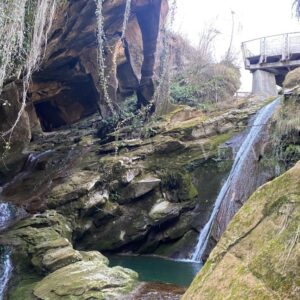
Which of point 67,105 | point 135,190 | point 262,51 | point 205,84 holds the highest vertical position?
point 262,51

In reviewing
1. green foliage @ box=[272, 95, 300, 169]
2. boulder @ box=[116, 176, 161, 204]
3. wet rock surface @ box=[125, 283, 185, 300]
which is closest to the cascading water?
wet rock surface @ box=[125, 283, 185, 300]

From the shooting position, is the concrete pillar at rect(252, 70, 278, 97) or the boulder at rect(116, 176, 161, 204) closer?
the boulder at rect(116, 176, 161, 204)

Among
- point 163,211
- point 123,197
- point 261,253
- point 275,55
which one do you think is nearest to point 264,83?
point 275,55

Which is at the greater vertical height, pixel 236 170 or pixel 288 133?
pixel 288 133

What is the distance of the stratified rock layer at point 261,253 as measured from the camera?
274 centimetres

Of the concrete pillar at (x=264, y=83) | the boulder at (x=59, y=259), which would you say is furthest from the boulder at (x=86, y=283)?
the concrete pillar at (x=264, y=83)

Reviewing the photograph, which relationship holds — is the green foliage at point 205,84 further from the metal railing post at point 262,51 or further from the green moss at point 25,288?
the green moss at point 25,288

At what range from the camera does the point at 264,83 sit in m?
15.5

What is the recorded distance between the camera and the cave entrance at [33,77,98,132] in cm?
1501

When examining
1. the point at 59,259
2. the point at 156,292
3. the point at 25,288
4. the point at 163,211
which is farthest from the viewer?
the point at 163,211

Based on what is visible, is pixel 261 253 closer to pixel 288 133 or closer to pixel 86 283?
pixel 86 283

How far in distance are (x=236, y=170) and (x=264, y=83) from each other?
573cm

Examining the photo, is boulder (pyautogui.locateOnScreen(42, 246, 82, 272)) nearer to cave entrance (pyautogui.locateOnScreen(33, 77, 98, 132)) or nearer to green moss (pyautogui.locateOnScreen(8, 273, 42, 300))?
green moss (pyautogui.locateOnScreen(8, 273, 42, 300))

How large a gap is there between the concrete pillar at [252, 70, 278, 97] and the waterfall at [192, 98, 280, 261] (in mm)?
3296
